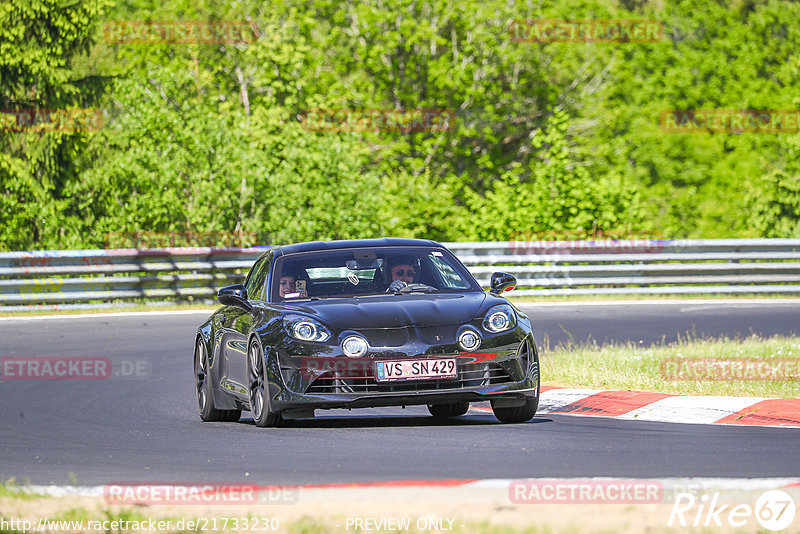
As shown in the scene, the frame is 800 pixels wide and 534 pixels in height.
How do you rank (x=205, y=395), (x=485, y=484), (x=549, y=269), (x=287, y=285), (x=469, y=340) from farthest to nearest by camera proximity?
(x=549, y=269)
(x=205, y=395)
(x=287, y=285)
(x=469, y=340)
(x=485, y=484)

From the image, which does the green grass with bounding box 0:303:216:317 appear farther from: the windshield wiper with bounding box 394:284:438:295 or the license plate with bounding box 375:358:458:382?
the license plate with bounding box 375:358:458:382

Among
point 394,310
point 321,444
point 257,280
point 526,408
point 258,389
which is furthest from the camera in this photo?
point 257,280

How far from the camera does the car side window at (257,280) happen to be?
35.0 ft

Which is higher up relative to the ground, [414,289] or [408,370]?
[414,289]

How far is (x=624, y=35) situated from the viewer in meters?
49.9

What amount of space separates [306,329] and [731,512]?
13.8 feet

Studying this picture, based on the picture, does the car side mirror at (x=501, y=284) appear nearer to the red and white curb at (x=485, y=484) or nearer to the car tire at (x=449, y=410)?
the car tire at (x=449, y=410)

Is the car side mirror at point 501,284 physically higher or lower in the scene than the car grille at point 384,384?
higher

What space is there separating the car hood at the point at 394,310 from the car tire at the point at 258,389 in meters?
0.38

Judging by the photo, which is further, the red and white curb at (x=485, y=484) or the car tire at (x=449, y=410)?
the car tire at (x=449, y=410)

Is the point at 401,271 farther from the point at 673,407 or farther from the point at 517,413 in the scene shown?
the point at 673,407

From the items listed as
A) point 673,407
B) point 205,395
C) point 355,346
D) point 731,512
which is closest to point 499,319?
point 355,346

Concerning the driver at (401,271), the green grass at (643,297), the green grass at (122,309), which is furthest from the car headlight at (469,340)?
the green grass at (643,297)

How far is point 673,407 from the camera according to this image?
411 inches
